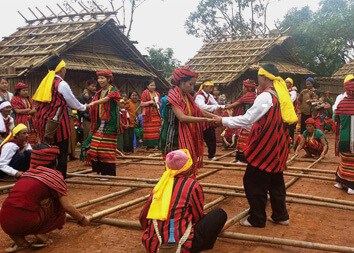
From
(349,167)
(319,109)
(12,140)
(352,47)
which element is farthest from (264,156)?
(352,47)

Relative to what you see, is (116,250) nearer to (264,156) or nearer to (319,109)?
(264,156)

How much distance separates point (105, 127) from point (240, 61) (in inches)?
416

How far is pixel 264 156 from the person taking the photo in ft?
13.2

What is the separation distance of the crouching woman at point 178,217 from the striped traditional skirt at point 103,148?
10.2 ft

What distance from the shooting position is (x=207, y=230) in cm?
311

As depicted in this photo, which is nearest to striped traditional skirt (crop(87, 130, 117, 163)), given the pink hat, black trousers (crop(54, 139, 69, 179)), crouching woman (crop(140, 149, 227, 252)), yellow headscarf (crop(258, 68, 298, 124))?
black trousers (crop(54, 139, 69, 179))

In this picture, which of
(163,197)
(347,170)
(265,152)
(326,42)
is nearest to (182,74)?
(265,152)

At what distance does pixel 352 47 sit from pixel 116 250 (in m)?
23.2

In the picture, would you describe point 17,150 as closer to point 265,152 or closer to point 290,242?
point 265,152

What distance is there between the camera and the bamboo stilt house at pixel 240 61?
15.3 m

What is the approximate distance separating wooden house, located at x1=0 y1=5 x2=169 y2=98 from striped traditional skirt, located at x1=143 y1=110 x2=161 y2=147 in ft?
8.64

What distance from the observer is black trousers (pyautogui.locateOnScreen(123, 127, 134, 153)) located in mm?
10016

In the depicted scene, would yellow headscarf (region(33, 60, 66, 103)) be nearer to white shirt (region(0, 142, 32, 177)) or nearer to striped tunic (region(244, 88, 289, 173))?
white shirt (region(0, 142, 32, 177))

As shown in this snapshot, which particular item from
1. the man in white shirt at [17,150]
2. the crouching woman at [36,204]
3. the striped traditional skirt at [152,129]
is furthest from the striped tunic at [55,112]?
the striped traditional skirt at [152,129]
